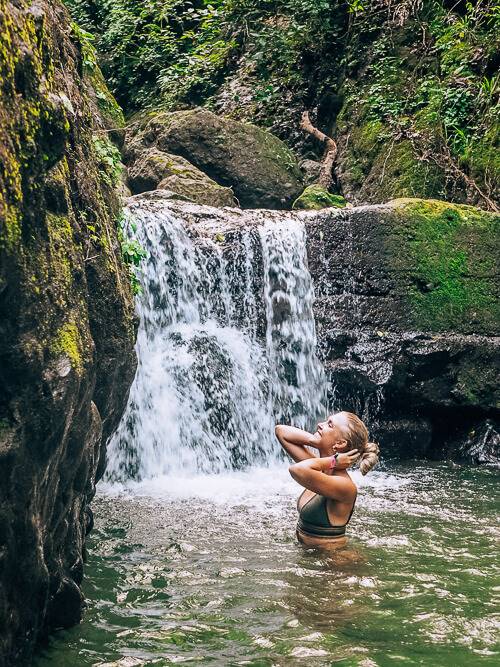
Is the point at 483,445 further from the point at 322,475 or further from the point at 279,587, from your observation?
the point at 279,587

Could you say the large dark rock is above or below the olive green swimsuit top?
above

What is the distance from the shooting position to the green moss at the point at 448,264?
9.05 meters

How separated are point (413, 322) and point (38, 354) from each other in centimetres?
688

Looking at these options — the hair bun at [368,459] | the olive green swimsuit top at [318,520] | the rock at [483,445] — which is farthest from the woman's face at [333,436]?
the rock at [483,445]

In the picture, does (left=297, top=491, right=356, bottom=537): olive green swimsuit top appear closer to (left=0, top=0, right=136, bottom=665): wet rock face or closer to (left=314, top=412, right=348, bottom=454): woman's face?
(left=314, top=412, right=348, bottom=454): woman's face

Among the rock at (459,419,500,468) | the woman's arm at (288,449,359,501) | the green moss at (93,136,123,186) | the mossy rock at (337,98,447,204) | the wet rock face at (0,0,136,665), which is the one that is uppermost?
the mossy rock at (337,98,447,204)

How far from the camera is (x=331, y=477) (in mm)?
4629

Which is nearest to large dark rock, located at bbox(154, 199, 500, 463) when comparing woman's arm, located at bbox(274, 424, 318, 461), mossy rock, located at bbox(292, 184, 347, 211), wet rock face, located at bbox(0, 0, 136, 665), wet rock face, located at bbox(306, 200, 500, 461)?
wet rock face, located at bbox(306, 200, 500, 461)

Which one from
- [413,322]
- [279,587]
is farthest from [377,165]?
[279,587]

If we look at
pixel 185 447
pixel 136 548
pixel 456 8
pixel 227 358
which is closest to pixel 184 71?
pixel 456 8

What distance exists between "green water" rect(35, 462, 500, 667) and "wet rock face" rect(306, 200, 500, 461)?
248 centimetres

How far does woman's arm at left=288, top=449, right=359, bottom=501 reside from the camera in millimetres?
4562

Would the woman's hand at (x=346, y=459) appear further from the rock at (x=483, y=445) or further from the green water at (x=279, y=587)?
the rock at (x=483, y=445)

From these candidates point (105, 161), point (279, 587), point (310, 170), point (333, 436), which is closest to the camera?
point (279, 587)
